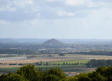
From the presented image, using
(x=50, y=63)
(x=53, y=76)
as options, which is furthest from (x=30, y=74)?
(x=50, y=63)

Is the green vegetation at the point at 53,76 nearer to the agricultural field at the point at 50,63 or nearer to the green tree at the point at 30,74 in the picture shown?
the green tree at the point at 30,74

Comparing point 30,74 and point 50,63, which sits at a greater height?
point 30,74

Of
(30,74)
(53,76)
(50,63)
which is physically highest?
(30,74)

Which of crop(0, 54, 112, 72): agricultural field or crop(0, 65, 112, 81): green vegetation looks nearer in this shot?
→ crop(0, 65, 112, 81): green vegetation

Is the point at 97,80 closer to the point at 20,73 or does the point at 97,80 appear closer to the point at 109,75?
the point at 109,75

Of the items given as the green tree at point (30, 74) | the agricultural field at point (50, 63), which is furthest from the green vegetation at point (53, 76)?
the agricultural field at point (50, 63)

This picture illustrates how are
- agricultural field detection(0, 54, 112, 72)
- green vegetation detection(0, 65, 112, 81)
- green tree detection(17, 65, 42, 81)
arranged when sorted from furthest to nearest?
agricultural field detection(0, 54, 112, 72), green tree detection(17, 65, 42, 81), green vegetation detection(0, 65, 112, 81)

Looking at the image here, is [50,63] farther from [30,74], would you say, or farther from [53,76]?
[53,76]

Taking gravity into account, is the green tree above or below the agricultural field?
above

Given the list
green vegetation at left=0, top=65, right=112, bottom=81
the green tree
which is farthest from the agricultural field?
green vegetation at left=0, top=65, right=112, bottom=81

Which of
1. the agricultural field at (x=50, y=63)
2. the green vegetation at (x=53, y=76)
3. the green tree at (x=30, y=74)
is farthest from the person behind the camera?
the agricultural field at (x=50, y=63)

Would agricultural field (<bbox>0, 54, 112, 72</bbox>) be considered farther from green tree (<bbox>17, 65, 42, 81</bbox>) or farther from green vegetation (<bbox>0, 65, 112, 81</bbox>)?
green vegetation (<bbox>0, 65, 112, 81</bbox>)

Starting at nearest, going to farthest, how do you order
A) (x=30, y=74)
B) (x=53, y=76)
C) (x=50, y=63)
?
(x=53, y=76)
(x=30, y=74)
(x=50, y=63)
